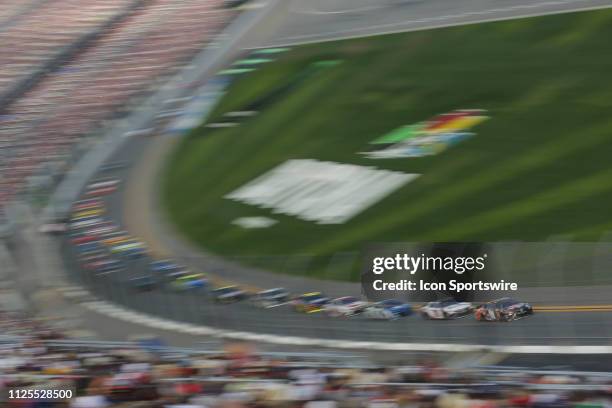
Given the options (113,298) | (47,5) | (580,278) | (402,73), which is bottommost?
(113,298)

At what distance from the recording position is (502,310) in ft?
59.0

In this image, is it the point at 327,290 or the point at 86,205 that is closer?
the point at 327,290

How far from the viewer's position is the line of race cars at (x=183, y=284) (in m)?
17.9

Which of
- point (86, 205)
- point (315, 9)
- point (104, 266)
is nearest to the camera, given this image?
point (104, 266)

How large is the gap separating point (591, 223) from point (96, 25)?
105ft

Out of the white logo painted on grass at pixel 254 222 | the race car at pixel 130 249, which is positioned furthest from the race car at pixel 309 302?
the white logo painted on grass at pixel 254 222

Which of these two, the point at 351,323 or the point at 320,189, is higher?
the point at 320,189

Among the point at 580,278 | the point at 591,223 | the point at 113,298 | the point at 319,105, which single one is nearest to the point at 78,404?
the point at 580,278

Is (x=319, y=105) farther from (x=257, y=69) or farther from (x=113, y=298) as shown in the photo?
(x=113, y=298)

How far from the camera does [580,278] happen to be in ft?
58.6

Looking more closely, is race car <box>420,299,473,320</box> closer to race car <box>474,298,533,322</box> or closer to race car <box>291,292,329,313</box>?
race car <box>474,298,533,322</box>

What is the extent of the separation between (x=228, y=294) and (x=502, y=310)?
703cm

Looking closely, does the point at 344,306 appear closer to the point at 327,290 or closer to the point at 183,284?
the point at 327,290

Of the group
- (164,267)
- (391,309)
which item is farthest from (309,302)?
(164,267)
